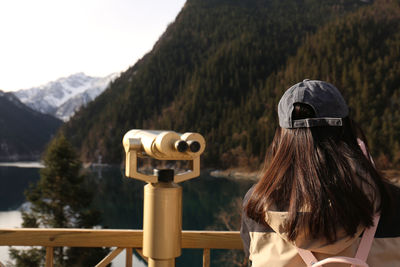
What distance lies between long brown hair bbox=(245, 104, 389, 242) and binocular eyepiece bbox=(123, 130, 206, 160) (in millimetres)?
428

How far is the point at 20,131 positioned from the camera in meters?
A: 124

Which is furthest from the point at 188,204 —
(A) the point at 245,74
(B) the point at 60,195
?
(A) the point at 245,74

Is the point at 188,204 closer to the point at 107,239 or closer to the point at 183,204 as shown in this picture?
the point at 183,204

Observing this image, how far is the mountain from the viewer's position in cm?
11125

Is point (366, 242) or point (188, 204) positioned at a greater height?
point (366, 242)

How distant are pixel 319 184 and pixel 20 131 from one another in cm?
13563

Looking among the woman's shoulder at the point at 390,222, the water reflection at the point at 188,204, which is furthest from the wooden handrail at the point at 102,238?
the water reflection at the point at 188,204

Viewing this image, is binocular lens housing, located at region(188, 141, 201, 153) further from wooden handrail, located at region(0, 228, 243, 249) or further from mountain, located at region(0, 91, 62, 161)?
mountain, located at region(0, 91, 62, 161)

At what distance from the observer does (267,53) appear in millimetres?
88375

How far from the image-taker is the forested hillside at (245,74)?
66438mm

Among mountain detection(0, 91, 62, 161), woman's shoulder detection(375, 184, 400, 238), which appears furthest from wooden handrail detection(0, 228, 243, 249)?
mountain detection(0, 91, 62, 161)

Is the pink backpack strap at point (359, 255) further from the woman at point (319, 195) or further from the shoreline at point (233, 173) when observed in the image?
the shoreline at point (233, 173)

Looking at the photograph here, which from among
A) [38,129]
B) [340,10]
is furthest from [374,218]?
[38,129]

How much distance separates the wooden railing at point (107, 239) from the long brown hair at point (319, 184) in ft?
2.61
